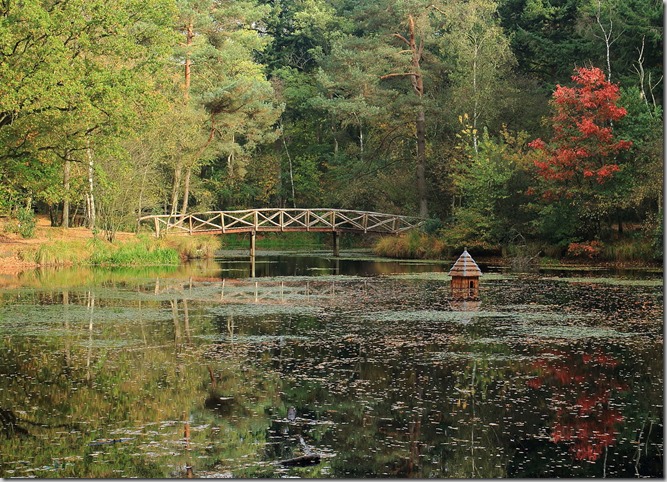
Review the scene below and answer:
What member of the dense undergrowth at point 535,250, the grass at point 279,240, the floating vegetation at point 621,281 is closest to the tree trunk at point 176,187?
the dense undergrowth at point 535,250

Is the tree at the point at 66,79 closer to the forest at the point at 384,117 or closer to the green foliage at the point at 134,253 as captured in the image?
the forest at the point at 384,117

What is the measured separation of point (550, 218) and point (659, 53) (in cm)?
998

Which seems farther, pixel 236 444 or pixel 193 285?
pixel 193 285

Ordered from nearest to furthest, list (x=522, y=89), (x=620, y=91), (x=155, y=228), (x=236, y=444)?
(x=236, y=444) → (x=620, y=91) → (x=155, y=228) → (x=522, y=89)

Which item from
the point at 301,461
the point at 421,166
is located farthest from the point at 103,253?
the point at 301,461

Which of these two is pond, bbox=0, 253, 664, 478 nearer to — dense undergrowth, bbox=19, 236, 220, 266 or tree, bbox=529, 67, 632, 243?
dense undergrowth, bbox=19, 236, 220, 266

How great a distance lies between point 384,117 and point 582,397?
3530 cm

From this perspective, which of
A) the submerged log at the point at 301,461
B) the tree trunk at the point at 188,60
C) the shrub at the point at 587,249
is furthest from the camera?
the tree trunk at the point at 188,60

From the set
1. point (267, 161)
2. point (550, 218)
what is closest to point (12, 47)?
point (550, 218)

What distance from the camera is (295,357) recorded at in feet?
41.0

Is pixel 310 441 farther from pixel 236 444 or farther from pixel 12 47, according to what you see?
pixel 12 47

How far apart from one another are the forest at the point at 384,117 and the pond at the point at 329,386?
782 cm

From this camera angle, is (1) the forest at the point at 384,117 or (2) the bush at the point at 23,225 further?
(2) the bush at the point at 23,225

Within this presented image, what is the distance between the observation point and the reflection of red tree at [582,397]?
831 cm
